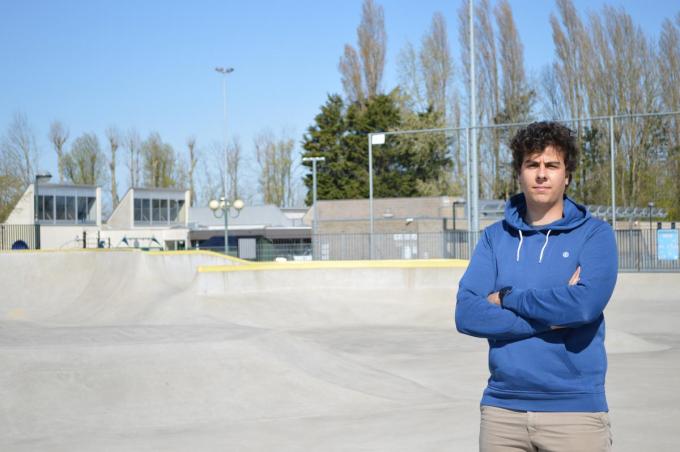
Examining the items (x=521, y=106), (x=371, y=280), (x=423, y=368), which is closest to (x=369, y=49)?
(x=521, y=106)

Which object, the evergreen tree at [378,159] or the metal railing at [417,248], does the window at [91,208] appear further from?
the metal railing at [417,248]

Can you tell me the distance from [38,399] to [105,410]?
731mm

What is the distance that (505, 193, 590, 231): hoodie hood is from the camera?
270cm

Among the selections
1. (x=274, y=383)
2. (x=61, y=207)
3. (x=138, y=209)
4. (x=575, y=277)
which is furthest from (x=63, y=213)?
(x=575, y=277)

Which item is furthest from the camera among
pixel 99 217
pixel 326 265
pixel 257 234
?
pixel 99 217

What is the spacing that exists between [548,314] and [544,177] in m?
0.52

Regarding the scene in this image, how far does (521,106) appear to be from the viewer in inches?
1895

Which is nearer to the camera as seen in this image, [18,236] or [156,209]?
[18,236]

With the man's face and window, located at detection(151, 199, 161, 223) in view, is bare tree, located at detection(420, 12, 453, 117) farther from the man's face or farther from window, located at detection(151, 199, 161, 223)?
the man's face

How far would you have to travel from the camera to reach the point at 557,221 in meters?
2.74

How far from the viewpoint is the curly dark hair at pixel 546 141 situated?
2.79 meters

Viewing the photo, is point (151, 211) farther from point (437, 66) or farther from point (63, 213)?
point (437, 66)

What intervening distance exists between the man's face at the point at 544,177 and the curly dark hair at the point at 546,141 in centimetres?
2

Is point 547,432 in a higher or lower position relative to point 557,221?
lower
